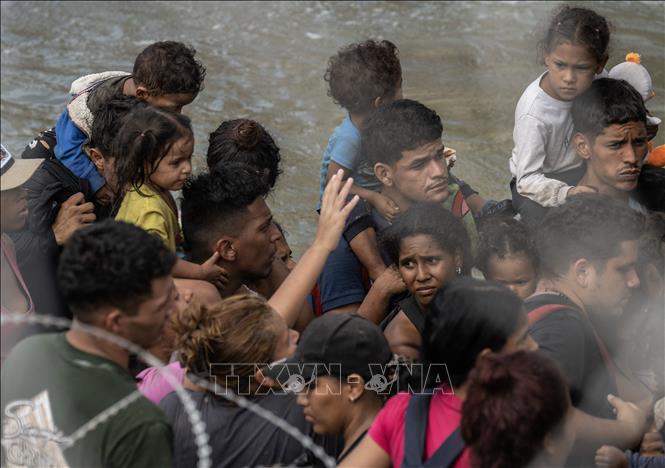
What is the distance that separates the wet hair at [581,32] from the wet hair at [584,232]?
0.77 m

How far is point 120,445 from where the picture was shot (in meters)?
2.22

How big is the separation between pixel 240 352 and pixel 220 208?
3.39 ft

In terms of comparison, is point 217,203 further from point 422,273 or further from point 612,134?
point 612,134

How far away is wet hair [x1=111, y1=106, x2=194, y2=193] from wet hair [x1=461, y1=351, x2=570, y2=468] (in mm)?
1848

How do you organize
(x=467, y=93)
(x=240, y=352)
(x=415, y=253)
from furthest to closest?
(x=467, y=93), (x=415, y=253), (x=240, y=352)

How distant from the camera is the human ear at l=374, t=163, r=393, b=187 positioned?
12.7 feet

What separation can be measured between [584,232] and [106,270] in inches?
66.1

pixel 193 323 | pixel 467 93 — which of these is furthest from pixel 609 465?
pixel 467 93

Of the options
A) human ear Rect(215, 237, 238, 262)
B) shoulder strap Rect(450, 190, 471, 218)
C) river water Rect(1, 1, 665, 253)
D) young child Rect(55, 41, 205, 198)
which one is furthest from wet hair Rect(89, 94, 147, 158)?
river water Rect(1, 1, 665, 253)

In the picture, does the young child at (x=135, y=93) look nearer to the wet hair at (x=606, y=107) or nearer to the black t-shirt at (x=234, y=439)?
the black t-shirt at (x=234, y=439)

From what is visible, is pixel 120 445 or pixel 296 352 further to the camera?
pixel 296 352

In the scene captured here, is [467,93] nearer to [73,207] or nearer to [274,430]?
[73,207]

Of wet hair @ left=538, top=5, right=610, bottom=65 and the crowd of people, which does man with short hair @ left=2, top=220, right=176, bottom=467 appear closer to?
the crowd of people

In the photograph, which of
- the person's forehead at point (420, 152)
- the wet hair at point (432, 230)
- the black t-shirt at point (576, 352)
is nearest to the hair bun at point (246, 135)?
the person's forehead at point (420, 152)
